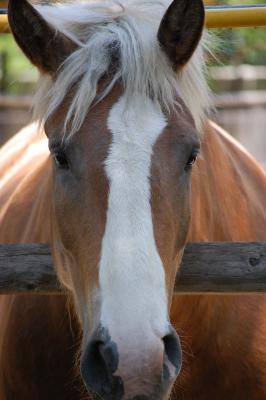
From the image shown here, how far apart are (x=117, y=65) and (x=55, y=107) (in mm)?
248

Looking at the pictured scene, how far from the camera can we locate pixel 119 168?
2719 mm

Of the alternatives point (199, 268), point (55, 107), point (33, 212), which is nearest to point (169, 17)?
point (55, 107)

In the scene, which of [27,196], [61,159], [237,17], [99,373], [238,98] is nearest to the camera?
[99,373]

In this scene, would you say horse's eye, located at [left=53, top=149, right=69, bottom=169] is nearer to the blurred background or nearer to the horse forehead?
the horse forehead

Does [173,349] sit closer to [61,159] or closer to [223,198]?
[61,159]

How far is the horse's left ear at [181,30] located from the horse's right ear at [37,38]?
1.04ft

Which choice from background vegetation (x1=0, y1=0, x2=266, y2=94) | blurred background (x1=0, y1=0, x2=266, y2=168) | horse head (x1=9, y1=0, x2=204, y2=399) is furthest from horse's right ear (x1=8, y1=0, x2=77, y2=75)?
background vegetation (x1=0, y1=0, x2=266, y2=94)

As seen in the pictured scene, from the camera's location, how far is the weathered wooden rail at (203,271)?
10.2 ft

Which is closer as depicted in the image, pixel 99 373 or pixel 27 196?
pixel 99 373

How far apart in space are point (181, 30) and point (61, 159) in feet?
1.95

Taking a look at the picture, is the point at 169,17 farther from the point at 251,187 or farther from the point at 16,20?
the point at 251,187

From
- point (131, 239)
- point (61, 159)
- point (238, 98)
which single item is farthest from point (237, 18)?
point (238, 98)

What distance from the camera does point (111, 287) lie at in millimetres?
2553

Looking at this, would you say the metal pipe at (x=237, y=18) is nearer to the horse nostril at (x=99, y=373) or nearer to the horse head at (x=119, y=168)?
the horse head at (x=119, y=168)
